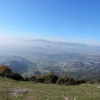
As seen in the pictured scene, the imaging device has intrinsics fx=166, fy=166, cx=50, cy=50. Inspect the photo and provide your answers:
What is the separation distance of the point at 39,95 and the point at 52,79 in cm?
3167

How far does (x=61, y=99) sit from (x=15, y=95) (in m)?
6.82

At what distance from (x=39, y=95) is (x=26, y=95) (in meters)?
2.00

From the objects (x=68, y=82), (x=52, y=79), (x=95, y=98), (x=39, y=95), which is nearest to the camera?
(x=95, y=98)

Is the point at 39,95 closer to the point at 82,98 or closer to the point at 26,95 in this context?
the point at 26,95

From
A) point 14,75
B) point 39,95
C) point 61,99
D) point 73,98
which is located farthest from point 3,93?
point 14,75

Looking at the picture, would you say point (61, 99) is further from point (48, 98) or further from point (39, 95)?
point (39, 95)

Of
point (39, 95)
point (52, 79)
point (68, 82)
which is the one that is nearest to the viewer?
point (39, 95)

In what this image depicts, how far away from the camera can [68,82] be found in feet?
165

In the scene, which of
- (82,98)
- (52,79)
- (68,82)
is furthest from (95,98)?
(52,79)

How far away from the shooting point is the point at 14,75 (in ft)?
173

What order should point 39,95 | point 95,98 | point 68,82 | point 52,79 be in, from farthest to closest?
point 52,79 → point 68,82 → point 39,95 → point 95,98

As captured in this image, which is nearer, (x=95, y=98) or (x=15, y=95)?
(x=95, y=98)

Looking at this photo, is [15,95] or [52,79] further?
[52,79]

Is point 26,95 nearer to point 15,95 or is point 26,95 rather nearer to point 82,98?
point 15,95
